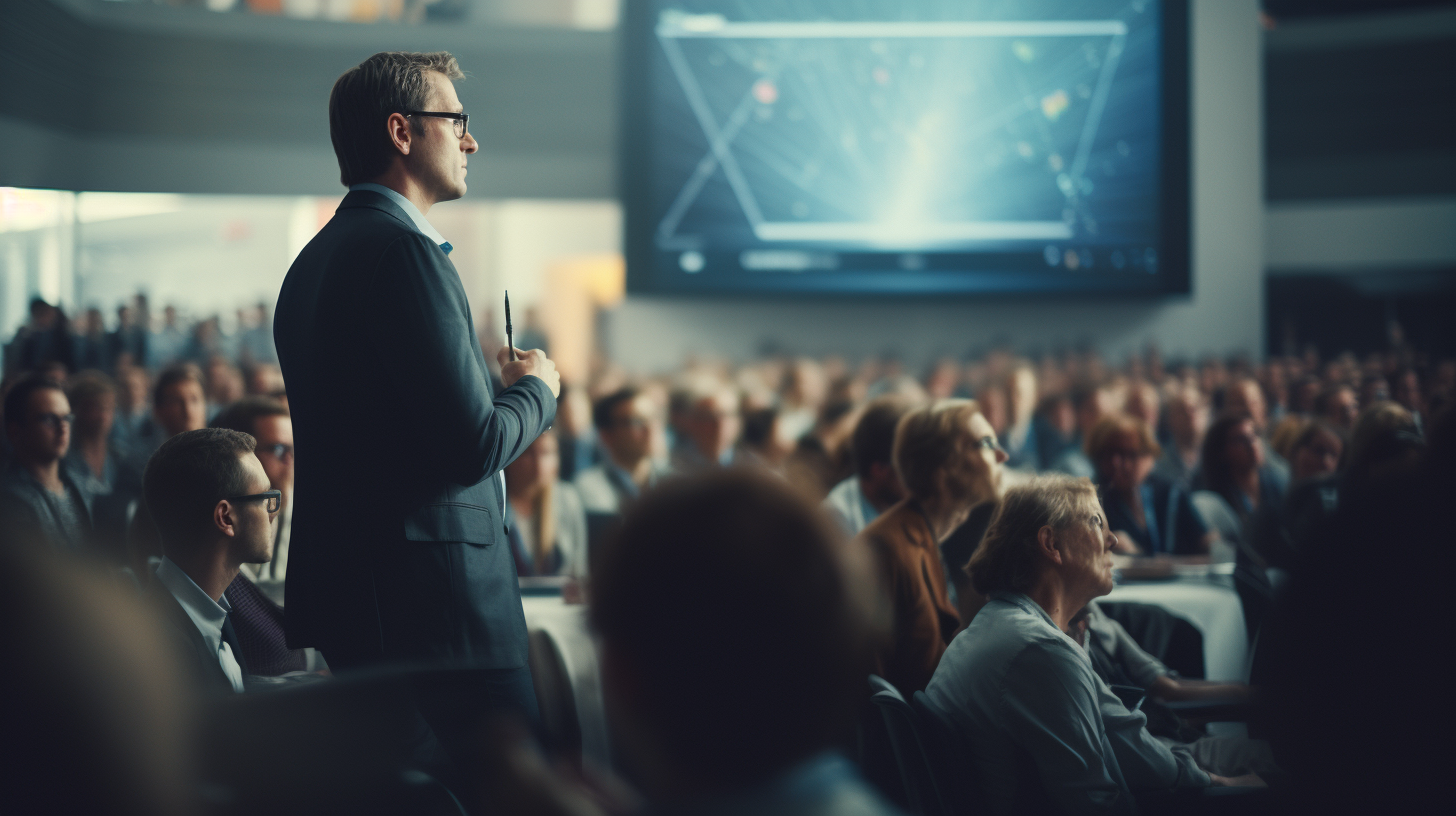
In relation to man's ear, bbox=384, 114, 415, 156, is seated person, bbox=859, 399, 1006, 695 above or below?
below

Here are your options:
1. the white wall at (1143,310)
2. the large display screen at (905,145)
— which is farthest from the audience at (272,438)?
the white wall at (1143,310)

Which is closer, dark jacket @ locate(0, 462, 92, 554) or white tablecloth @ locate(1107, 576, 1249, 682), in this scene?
dark jacket @ locate(0, 462, 92, 554)

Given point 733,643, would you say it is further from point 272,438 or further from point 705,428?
point 705,428

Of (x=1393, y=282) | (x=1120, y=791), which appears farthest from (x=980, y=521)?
(x=1393, y=282)

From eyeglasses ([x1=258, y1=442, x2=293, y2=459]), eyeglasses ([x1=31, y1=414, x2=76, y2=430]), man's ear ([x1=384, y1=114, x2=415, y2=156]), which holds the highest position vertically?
man's ear ([x1=384, y1=114, x2=415, y2=156])

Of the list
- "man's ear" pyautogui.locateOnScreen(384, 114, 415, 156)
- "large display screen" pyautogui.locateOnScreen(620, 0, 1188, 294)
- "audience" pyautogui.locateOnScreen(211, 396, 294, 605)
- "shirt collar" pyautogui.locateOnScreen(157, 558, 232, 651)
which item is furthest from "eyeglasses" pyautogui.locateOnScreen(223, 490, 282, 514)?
"large display screen" pyautogui.locateOnScreen(620, 0, 1188, 294)

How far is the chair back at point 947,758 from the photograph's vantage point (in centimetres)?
202

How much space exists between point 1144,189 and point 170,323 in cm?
975

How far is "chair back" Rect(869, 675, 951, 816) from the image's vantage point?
1.98 m

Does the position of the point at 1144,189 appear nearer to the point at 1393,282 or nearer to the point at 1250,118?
the point at 1250,118

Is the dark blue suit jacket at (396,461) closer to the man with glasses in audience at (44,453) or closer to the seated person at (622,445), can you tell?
the man with glasses in audience at (44,453)

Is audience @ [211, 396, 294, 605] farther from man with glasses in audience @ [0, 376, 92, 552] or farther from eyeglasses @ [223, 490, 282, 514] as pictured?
eyeglasses @ [223, 490, 282, 514]

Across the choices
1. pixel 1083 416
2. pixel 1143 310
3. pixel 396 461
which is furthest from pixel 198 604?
pixel 1143 310

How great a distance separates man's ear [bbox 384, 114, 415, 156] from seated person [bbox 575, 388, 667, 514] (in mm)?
3030
